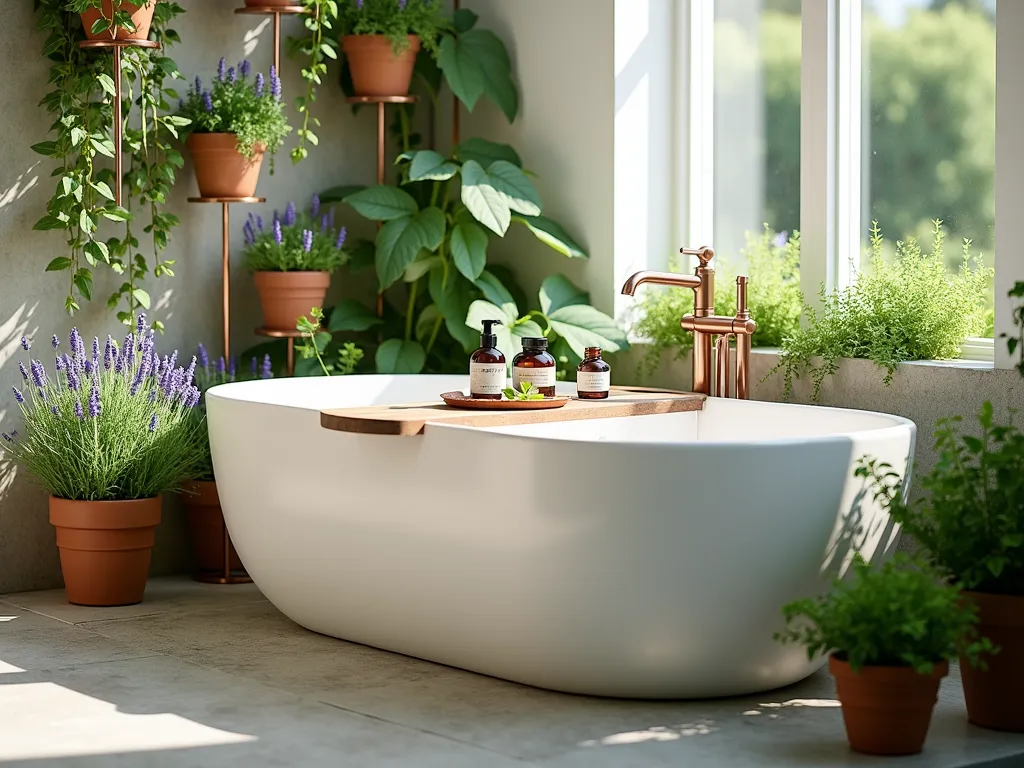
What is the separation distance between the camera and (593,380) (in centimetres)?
373

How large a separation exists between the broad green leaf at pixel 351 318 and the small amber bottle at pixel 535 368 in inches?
38.7

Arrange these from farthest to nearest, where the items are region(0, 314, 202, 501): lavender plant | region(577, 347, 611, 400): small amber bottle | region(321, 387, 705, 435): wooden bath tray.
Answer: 1. region(0, 314, 202, 501): lavender plant
2. region(577, 347, 611, 400): small amber bottle
3. region(321, 387, 705, 435): wooden bath tray

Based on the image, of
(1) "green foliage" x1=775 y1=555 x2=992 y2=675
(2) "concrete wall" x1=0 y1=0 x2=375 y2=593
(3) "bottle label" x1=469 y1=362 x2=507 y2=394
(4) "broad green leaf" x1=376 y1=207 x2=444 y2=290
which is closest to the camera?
(1) "green foliage" x1=775 y1=555 x2=992 y2=675

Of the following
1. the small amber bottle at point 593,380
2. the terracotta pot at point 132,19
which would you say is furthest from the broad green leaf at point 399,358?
the terracotta pot at point 132,19

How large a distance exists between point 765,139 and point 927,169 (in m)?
0.57

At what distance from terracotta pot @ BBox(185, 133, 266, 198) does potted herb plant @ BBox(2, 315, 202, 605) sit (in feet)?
1.67

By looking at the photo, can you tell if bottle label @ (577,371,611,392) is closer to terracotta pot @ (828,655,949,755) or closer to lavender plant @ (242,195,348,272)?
lavender plant @ (242,195,348,272)

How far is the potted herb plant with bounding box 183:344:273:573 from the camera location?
4219mm

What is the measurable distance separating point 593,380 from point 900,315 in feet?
2.50

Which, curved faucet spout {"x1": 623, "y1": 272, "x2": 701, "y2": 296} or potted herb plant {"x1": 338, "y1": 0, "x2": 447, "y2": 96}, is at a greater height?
potted herb plant {"x1": 338, "y1": 0, "x2": 447, "y2": 96}

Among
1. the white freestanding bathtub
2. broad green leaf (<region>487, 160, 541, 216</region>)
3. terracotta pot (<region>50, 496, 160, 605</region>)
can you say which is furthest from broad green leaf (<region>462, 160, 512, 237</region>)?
terracotta pot (<region>50, 496, 160, 605</region>)

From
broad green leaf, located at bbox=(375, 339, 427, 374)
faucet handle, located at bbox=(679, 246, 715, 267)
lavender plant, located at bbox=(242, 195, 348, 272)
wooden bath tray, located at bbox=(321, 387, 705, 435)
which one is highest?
lavender plant, located at bbox=(242, 195, 348, 272)

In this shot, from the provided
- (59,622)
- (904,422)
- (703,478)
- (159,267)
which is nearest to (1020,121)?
(904,422)

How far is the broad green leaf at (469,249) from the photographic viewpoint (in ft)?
14.0
